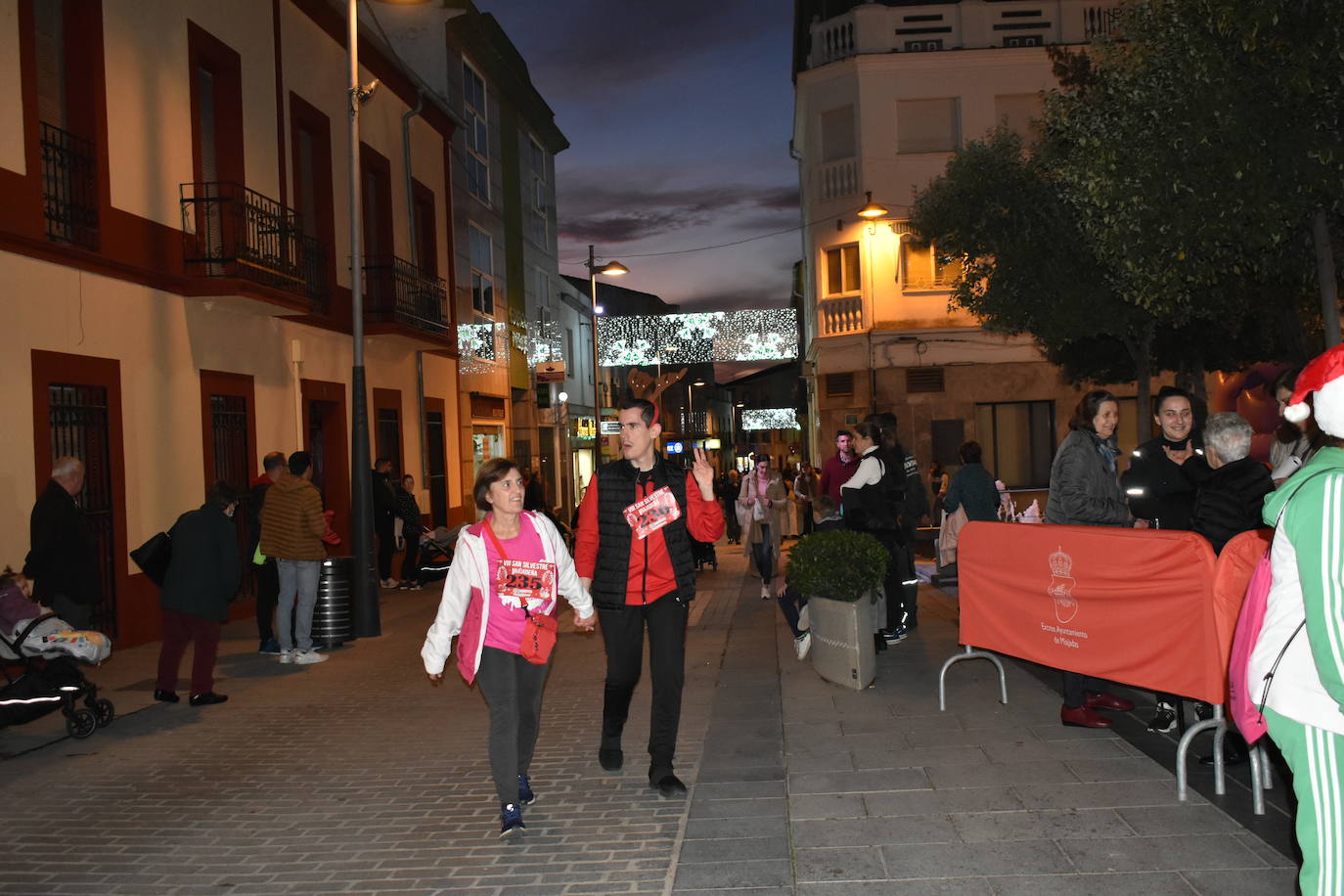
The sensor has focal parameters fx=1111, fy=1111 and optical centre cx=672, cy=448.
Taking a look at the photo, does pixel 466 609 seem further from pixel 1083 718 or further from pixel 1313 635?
pixel 1083 718

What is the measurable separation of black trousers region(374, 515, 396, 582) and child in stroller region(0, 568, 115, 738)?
27.3ft

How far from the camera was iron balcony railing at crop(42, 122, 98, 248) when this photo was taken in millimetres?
10984

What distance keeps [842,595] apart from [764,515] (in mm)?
6440

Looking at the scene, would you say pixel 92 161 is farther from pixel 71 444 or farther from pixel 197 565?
pixel 197 565

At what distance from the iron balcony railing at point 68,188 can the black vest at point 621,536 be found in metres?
7.89

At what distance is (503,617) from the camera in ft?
17.2

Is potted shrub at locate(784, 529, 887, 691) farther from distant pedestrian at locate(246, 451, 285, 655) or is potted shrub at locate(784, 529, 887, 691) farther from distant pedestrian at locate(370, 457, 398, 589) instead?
distant pedestrian at locate(370, 457, 398, 589)

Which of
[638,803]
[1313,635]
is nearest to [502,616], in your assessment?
[638,803]

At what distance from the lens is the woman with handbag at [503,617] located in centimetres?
520

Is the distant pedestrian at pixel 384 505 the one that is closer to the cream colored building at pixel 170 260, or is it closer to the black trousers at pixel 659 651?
the cream colored building at pixel 170 260

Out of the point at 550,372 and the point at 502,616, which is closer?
the point at 502,616

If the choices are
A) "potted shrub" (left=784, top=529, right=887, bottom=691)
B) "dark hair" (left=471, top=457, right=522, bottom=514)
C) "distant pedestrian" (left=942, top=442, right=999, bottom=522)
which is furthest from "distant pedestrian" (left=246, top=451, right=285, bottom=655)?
"distant pedestrian" (left=942, top=442, right=999, bottom=522)

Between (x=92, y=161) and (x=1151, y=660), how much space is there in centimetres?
1108

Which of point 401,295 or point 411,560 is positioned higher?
point 401,295
